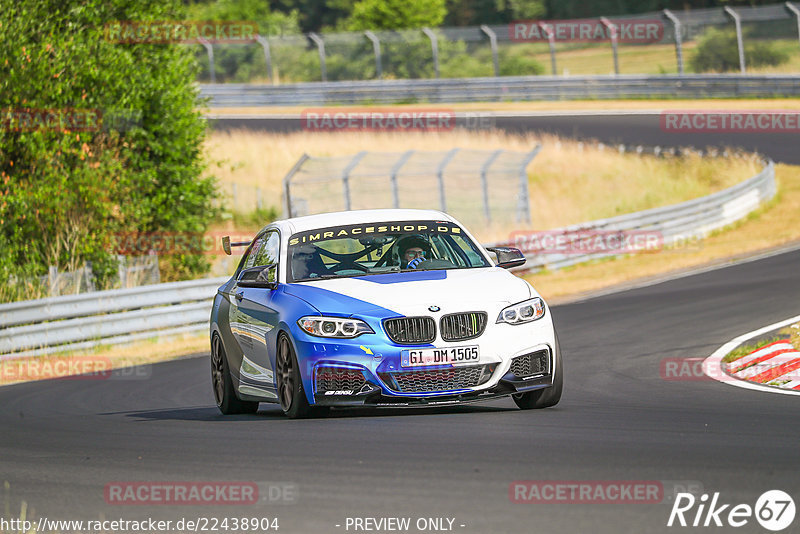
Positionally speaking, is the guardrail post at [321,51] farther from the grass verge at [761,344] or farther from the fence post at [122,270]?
the grass verge at [761,344]

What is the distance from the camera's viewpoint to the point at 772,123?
41594 mm

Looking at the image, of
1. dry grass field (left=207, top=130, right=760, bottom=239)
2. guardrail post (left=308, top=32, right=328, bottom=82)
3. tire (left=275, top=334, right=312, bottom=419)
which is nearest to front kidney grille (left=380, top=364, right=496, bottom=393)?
tire (left=275, top=334, right=312, bottom=419)

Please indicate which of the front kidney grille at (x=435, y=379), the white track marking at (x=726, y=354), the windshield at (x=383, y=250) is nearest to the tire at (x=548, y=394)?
the front kidney grille at (x=435, y=379)

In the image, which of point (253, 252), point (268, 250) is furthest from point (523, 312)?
point (253, 252)

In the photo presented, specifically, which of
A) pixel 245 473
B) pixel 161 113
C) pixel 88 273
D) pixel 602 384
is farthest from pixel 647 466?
pixel 161 113

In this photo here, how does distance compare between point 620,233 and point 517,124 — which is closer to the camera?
point 620,233

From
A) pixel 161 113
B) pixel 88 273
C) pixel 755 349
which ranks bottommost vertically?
pixel 88 273

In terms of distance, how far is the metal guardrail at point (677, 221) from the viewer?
2667 cm

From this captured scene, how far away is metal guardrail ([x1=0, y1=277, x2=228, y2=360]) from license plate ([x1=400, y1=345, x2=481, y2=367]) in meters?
11.3

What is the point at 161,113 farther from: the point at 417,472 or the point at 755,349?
the point at 417,472

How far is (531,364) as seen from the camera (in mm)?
9156

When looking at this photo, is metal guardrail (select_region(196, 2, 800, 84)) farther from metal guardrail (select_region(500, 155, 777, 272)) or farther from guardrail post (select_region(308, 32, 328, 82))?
metal guardrail (select_region(500, 155, 777, 272))

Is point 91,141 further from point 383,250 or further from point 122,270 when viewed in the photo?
point 383,250

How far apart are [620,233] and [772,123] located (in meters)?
16.5
